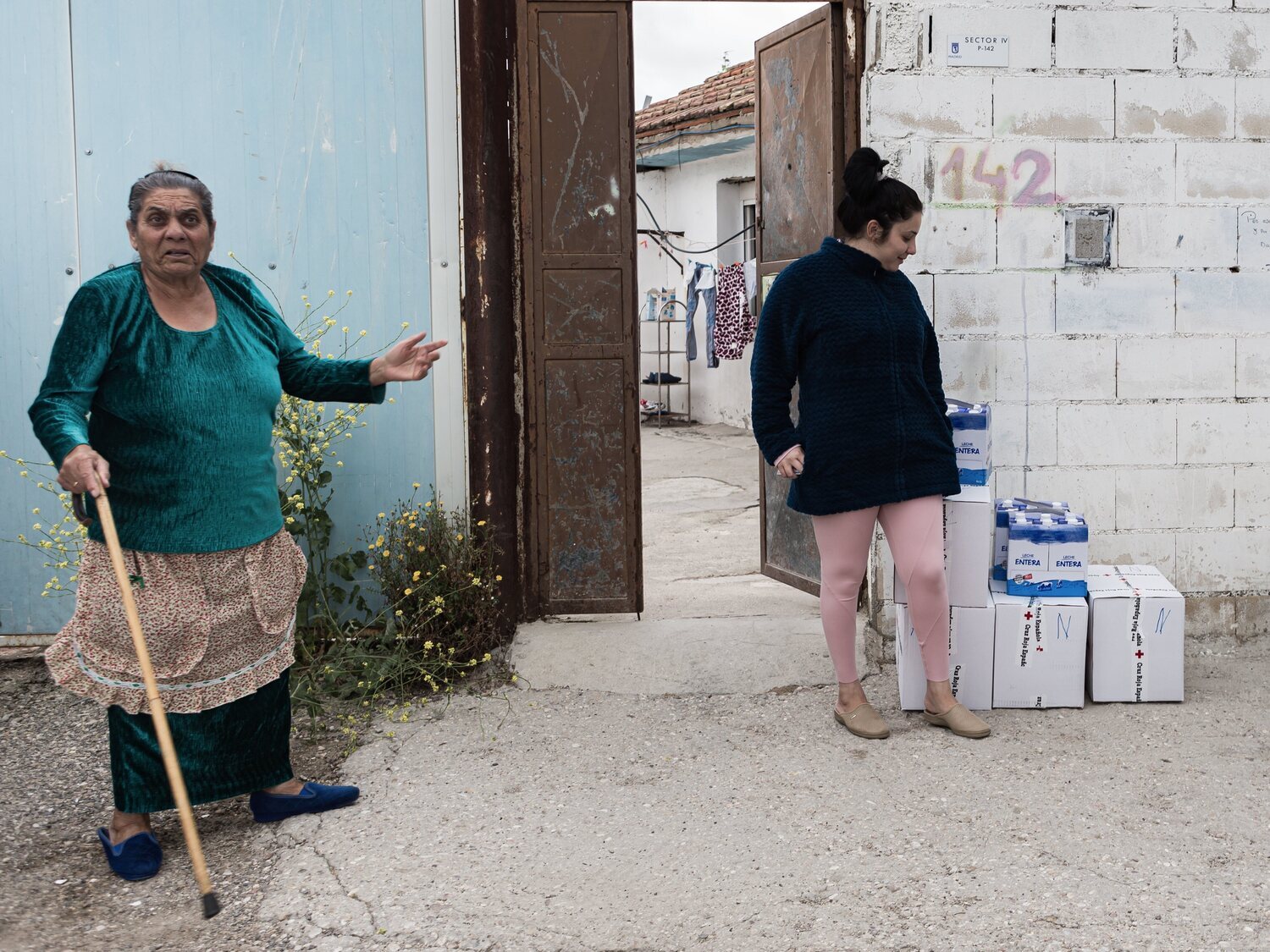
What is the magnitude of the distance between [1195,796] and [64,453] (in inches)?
129

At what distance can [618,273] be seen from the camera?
5.27 metres

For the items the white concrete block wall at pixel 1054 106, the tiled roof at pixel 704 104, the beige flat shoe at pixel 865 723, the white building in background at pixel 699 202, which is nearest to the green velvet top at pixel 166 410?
the beige flat shoe at pixel 865 723

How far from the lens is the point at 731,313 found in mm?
13000

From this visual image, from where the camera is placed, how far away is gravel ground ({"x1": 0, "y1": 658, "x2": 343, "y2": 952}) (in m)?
3.02

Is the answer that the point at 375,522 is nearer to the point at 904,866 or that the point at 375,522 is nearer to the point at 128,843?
the point at 128,843

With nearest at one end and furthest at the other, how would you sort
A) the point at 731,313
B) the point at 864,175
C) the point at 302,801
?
the point at 302,801 < the point at 864,175 < the point at 731,313

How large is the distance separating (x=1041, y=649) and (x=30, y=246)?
13.9 ft

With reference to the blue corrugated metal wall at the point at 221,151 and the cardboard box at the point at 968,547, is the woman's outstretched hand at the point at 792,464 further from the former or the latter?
the blue corrugated metal wall at the point at 221,151

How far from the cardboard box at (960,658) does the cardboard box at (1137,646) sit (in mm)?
418

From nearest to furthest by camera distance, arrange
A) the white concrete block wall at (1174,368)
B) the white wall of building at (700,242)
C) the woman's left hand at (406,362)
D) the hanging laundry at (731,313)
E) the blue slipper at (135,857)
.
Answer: the blue slipper at (135,857) → the woman's left hand at (406,362) → the white concrete block wall at (1174,368) → the hanging laundry at (731,313) → the white wall of building at (700,242)

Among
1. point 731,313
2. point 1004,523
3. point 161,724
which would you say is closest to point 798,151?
point 1004,523

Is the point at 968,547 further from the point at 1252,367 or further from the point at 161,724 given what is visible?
the point at 161,724

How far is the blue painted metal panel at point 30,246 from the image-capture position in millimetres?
4965

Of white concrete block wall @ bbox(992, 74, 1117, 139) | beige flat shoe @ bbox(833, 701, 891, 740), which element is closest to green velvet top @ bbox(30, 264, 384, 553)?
beige flat shoe @ bbox(833, 701, 891, 740)
